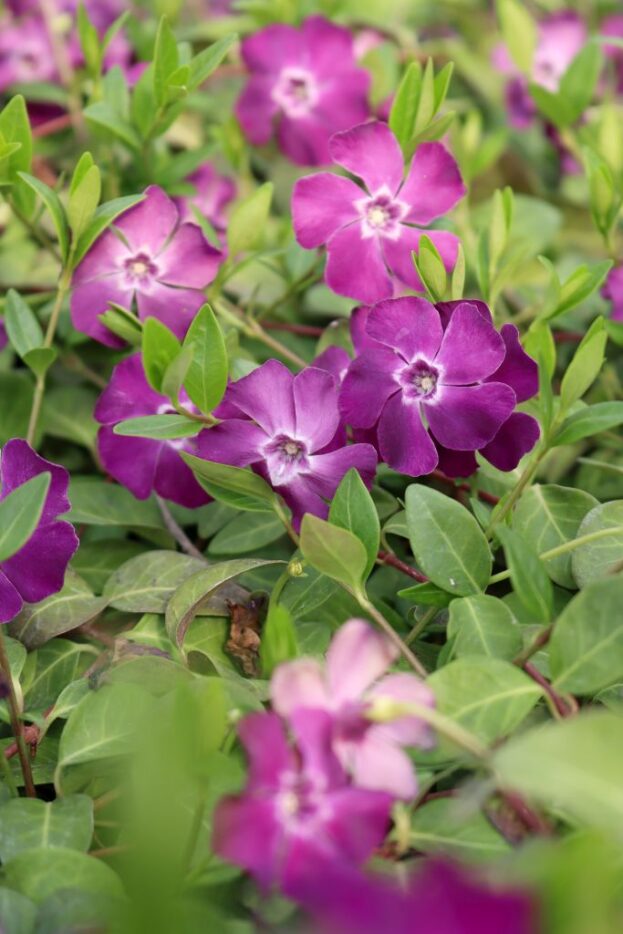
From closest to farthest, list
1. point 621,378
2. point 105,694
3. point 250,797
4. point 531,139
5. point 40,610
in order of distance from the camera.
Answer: point 250,797, point 105,694, point 40,610, point 621,378, point 531,139

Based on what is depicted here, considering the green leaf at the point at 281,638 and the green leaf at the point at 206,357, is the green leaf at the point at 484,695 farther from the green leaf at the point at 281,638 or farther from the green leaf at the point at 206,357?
the green leaf at the point at 206,357

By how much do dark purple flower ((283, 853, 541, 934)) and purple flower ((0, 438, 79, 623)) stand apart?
0.36 meters

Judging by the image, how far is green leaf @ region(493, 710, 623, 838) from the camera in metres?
0.41

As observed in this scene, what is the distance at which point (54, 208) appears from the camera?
2.47 ft

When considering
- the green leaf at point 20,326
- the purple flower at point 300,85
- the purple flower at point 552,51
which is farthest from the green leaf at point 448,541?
the purple flower at point 552,51

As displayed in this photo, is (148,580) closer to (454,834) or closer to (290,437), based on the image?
(290,437)

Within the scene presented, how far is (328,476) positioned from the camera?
67 centimetres

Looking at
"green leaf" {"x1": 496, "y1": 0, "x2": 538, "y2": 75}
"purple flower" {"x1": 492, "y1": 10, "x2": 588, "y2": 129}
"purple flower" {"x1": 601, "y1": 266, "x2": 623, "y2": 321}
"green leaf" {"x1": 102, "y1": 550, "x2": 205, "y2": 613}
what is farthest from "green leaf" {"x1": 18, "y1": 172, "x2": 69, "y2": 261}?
"purple flower" {"x1": 492, "y1": 10, "x2": 588, "y2": 129}

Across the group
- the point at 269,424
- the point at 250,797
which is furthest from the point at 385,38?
the point at 250,797

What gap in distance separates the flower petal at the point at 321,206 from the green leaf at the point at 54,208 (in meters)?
0.17

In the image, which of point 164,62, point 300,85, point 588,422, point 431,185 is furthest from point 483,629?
point 300,85

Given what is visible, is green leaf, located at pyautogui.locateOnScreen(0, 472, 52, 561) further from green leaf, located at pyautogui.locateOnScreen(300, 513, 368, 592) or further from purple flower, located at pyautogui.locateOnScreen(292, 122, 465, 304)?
purple flower, located at pyautogui.locateOnScreen(292, 122, 465, 304)

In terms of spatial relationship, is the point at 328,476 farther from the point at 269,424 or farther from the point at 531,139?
the point at 531,139

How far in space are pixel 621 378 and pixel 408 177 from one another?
29cm
